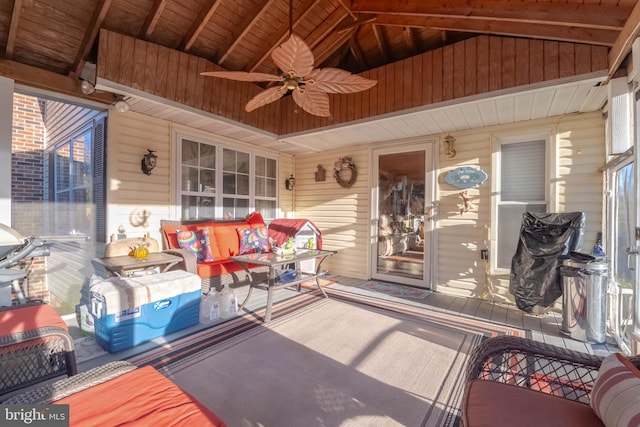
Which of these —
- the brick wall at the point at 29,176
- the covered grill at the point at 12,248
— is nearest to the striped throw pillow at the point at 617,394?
the covered grill at the point at 12,248

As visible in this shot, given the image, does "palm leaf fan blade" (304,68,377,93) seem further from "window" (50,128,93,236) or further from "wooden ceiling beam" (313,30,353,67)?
"window" (50,128,93,236)

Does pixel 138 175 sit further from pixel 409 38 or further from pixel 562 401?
pixel 562 401

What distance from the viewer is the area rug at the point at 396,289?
439cm

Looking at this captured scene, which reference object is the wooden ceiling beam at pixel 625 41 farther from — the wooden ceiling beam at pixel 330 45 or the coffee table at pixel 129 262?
the coffee table at pixel 129 262

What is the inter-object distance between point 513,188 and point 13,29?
605 centimetres

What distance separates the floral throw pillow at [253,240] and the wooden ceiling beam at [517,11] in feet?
11.7

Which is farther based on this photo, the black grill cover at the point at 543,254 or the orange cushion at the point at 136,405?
the black grill cover at the point at 543,254

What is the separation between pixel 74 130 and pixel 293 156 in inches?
149

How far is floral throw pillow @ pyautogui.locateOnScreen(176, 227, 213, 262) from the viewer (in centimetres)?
409

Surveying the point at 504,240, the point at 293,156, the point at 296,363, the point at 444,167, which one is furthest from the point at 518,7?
the point at 293,156

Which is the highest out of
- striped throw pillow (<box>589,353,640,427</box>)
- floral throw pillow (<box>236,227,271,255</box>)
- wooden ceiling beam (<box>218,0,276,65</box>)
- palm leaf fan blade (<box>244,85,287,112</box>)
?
wooden ceiling beam (<box>218,0,276,65</box>)

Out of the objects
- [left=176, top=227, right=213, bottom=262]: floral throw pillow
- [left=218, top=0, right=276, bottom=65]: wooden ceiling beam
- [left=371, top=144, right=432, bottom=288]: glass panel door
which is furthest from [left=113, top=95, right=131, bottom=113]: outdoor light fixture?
[left=371, top=144, right=432, bottom=288]: glass panel door

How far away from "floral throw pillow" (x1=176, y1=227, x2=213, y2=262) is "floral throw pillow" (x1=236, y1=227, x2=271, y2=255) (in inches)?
22.5

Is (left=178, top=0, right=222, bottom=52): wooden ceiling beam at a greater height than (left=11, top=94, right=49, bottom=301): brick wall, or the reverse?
(left=178, top=0, right=222, bottom=52): wooden ceiling beam
